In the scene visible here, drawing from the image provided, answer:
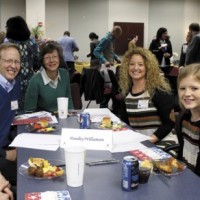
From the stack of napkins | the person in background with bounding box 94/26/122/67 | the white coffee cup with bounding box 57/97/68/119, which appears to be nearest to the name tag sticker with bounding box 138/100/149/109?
the white coffee cup with bounding box 57/97/68/119

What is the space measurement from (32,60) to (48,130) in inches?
73.7

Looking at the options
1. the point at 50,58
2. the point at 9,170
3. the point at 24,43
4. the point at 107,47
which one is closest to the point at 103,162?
Result: the point at 9,170

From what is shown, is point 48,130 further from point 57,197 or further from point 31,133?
point 57,197

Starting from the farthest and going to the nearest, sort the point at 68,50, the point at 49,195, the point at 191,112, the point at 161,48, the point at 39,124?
the point at 68,50
the point at 161,48
the point at 39,124
the point at 191,112
the point at 49,195

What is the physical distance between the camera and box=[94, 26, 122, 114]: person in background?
16.2 feet

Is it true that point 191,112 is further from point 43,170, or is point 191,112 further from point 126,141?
point 43,170

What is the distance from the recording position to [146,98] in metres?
2.33

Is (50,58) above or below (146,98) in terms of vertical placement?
above

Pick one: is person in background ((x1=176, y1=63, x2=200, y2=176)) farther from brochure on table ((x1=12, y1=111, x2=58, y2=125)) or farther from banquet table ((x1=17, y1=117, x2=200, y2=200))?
brochure on table ((x1=12, y1=111, x2=58, y2=125))

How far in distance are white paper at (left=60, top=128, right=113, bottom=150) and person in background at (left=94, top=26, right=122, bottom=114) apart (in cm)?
328

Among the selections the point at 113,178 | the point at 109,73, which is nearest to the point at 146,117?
the point at 113,178

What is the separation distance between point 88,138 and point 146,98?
0.82m

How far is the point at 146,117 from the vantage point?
7.66 feet

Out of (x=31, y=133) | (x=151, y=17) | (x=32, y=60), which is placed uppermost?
(x=151, y=17)
